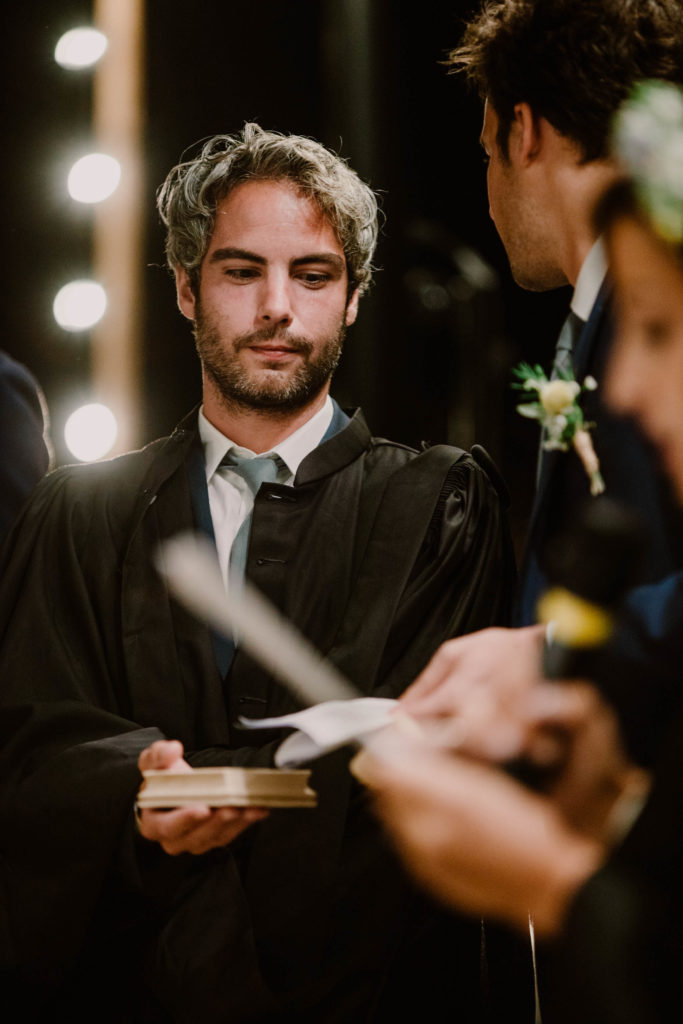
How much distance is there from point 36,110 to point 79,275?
39 cm

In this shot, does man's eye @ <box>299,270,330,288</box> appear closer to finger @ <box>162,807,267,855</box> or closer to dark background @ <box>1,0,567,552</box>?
dark background @ <box>1,0,567,552</box>

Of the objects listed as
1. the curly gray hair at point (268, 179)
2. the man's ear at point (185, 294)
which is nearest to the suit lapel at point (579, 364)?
the curly gray hair at point (268, 179)

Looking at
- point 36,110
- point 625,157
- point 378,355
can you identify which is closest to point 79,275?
point 36,110

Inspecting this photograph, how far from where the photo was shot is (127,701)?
1.75 m

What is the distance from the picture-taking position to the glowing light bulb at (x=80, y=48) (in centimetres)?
259

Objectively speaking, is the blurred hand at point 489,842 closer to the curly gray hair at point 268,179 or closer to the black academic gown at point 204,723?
the black academic gown at point 204,723

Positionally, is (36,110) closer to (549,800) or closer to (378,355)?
(378,355)

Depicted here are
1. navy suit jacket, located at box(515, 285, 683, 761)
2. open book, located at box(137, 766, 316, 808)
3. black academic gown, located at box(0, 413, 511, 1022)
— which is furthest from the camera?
black academic gown, located at box(0, 413, 511, 1022)

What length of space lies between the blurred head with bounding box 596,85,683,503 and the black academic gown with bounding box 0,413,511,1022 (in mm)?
768

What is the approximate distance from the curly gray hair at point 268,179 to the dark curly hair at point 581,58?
450mm

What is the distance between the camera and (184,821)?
1426 mm

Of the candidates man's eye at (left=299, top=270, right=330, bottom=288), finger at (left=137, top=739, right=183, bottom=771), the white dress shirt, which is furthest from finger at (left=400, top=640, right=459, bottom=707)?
man's eye at (left=299, top=270, right=330, bottom=288)

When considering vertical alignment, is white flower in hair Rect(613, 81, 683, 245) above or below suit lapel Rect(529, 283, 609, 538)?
above

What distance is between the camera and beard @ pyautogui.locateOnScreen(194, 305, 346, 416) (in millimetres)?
1927
